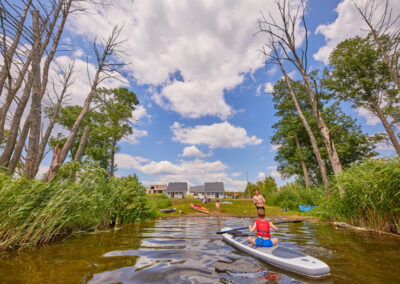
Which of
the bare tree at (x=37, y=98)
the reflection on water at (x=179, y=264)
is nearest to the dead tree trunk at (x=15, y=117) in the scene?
the bare tree at (x=37, y=98)

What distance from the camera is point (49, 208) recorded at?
478cm

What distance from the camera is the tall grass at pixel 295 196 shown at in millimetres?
14466

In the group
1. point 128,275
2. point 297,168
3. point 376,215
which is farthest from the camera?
point 297,168

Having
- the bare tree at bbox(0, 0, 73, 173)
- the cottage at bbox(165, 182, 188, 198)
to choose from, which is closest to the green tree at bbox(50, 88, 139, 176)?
the bare tree at bbox(0, 0, 73, 173)

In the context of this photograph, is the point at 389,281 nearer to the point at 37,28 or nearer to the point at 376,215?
the point at 376,215

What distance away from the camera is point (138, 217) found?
420 inches

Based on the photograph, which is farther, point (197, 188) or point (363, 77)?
point (197, 188)

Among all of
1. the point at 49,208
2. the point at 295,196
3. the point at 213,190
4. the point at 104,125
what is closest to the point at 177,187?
the point at 213,190

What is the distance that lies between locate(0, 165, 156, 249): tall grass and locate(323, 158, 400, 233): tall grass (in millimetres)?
9097

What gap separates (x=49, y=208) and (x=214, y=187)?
56224mm

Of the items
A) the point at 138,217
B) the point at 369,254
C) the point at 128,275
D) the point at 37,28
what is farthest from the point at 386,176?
the point at 37,28

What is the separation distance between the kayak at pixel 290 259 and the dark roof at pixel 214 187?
5422cm

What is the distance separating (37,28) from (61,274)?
10306mm

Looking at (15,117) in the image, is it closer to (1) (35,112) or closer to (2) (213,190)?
(1) (35,112)
